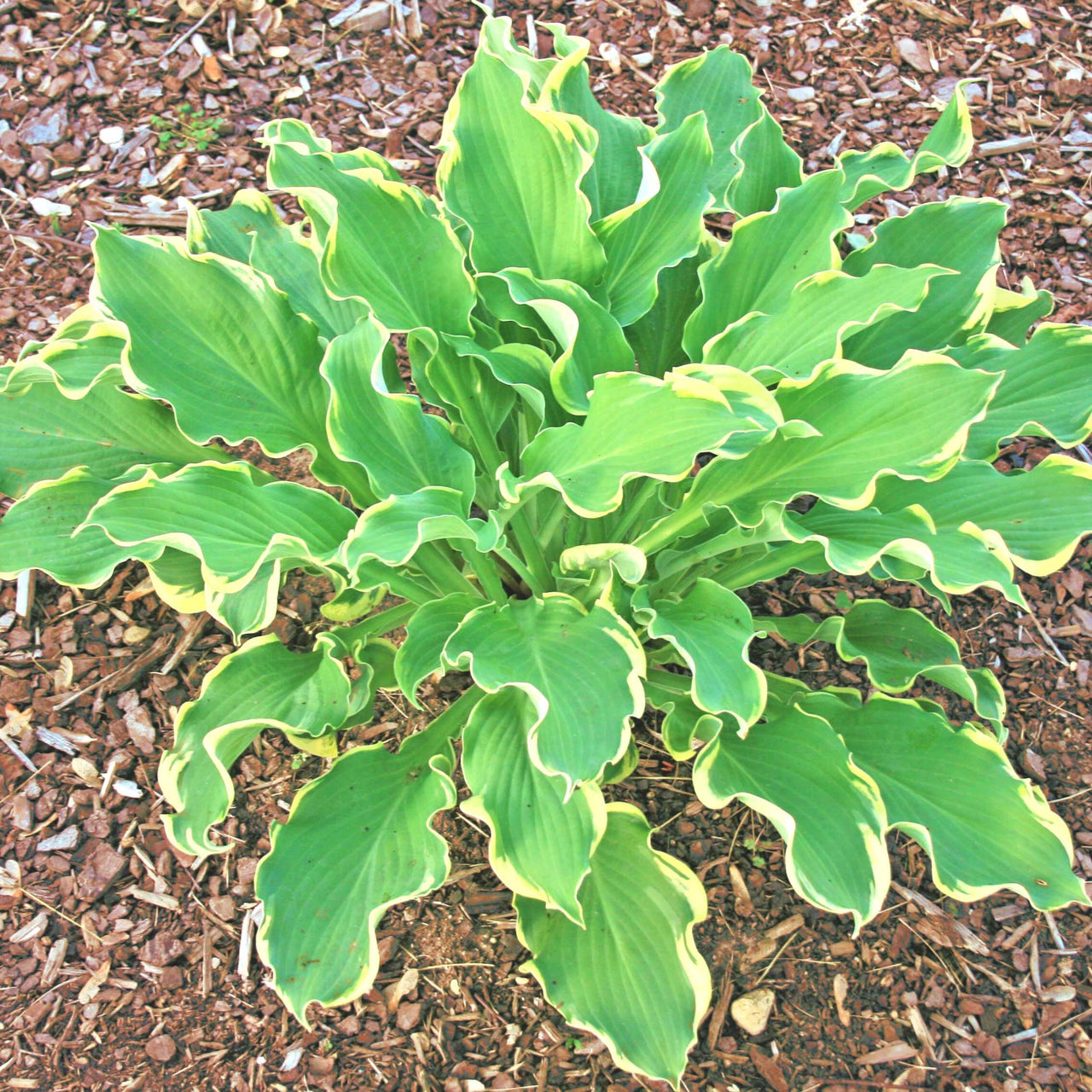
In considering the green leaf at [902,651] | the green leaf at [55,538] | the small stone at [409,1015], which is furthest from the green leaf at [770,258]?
the small stone at [409,1015]

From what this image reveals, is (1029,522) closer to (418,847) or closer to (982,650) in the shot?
(982,650)

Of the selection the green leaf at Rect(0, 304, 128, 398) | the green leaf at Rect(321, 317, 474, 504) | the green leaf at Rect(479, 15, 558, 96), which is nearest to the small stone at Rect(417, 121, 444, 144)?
the green leaf at Rect(479, 15, 558, 96)

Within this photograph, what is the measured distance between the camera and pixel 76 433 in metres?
1.91

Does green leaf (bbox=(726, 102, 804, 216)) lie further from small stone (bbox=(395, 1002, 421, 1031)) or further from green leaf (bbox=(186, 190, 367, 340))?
small stone (bbox=(395, 1002, 421, 1031))

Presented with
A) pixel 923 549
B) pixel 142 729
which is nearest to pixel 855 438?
pixel 923 549

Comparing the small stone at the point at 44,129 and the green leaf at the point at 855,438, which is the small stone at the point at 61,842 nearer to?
the green leaf at the point at 855,438

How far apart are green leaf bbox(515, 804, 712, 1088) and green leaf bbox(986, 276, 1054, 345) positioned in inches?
50.4

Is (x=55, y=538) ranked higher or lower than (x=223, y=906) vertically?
higher

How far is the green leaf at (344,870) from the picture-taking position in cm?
157

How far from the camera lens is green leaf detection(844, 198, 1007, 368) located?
1939 mm

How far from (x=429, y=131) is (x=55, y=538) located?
1.80 meters

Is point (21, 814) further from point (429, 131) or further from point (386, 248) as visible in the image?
point (429, 131)

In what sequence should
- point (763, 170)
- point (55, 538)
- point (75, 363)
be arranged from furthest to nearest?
point (763, 170), point (75, 363), point (55, 538)

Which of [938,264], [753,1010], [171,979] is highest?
[938,264]
